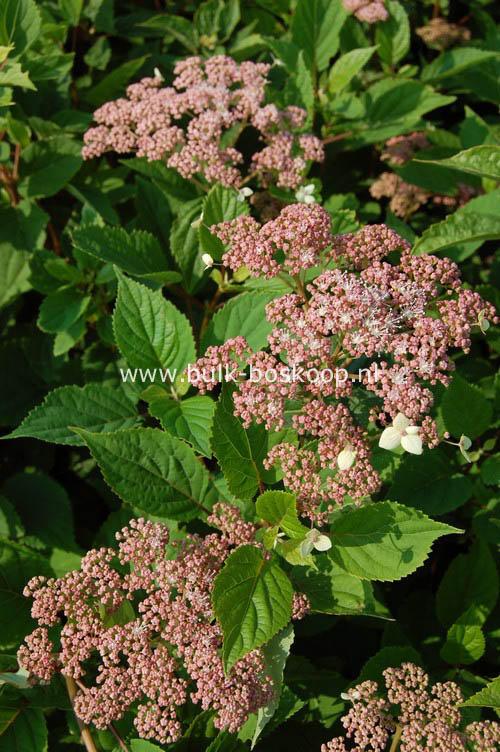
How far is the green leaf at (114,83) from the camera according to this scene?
3102mm

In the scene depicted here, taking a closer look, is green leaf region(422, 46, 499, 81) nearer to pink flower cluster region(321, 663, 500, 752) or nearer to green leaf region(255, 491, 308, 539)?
green leaf region(255, 491, 308, 539)

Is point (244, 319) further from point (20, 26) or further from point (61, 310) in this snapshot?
point (20, 26)

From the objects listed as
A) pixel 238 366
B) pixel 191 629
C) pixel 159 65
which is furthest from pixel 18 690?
pixel 159 65

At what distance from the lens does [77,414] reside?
2332 millimetres

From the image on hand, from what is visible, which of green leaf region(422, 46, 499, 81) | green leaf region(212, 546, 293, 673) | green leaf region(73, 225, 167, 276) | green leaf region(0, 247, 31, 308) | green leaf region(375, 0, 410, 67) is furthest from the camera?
green leaf region(375, 0, 410, 67)

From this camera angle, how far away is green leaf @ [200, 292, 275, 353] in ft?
7.13

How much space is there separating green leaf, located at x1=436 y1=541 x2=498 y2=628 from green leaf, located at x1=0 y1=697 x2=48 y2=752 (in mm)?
1388

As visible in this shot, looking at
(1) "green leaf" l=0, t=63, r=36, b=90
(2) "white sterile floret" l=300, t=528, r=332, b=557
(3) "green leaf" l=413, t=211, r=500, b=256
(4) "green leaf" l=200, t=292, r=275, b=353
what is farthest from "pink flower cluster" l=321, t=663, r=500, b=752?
(1) "green leaf" l=0, t=63, r=36, b=90

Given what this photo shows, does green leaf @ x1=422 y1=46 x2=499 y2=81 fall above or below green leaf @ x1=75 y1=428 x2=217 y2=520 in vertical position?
above

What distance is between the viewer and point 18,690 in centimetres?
200

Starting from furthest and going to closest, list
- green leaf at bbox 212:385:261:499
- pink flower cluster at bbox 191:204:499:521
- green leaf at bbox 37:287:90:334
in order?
green leaf at bbox 37:287:90:334, green leaf at bbox 212:385:261:499, pink flower cluster at bbox 191:204:499:521

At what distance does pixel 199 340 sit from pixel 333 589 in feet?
3.70

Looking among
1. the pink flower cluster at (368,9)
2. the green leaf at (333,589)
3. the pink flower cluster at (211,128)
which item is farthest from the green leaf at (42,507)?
the pink flower cluster at (368,9)

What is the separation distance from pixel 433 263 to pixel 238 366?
65 centimetres
